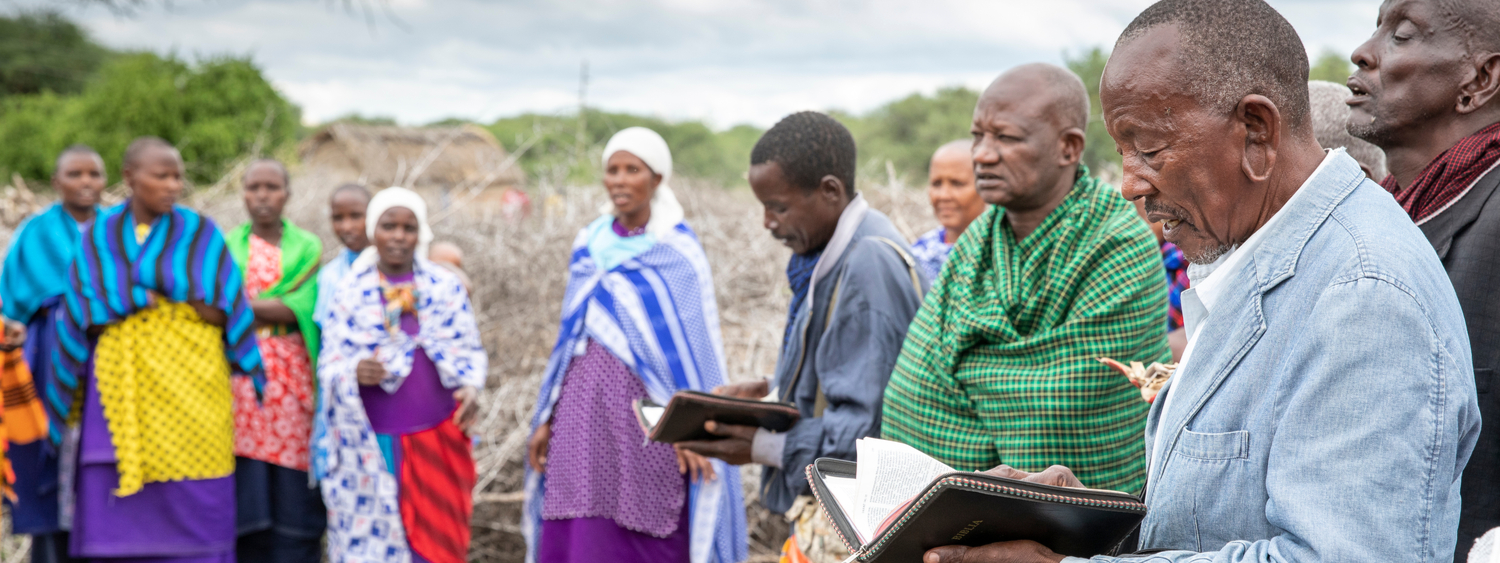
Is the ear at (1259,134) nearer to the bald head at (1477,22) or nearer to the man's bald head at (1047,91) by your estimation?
the bald head at (1477,22)


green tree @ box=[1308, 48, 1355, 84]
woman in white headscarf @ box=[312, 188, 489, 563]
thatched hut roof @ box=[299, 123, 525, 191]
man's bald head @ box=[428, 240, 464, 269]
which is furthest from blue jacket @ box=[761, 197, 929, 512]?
green tree @ box=[1308, 48, 1355, 84]

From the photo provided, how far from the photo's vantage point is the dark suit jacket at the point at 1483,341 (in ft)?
5.91

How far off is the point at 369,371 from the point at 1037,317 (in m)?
3.04

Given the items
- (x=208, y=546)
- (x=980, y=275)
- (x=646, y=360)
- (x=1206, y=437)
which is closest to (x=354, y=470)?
(x=208, y=546)

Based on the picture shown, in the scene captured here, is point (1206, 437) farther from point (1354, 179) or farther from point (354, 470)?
point (354, 470)

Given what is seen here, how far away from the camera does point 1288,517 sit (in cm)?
116

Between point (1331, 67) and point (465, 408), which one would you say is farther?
point (1331, 67)

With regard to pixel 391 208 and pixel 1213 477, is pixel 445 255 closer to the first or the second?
pixel 391 208

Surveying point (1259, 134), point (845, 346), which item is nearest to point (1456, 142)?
point (1259, 134)

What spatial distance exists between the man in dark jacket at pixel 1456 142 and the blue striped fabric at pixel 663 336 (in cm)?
254

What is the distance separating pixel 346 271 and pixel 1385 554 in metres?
4.72

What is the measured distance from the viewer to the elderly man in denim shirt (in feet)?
3.67

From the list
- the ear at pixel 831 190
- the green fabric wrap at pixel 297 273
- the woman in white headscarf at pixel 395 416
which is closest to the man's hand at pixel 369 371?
the woman in white headscarf at pixel 395 416

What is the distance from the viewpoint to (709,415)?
2.86 metres
